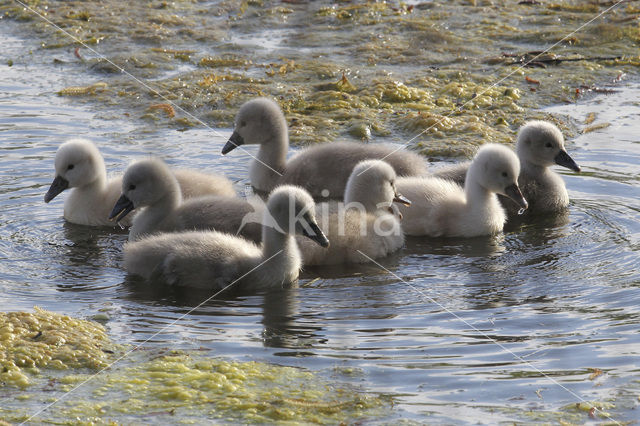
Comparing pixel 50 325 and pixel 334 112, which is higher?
pixel 334 112

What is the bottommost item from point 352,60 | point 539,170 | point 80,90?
point 539,170

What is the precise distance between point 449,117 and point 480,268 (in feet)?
11.2

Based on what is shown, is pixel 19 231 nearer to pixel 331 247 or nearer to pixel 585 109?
pixel 331 247

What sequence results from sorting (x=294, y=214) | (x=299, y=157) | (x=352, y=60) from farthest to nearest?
(x=352, y=60), (x=299, y=157), (x=294, y=214)

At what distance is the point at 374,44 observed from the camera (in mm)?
11977

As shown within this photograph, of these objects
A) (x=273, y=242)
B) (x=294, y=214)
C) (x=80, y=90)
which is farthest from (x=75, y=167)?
(x=80, y=90)

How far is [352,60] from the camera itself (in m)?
11.5

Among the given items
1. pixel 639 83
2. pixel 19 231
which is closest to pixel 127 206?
pixel 19 231

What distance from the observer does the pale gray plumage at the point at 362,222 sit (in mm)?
6750

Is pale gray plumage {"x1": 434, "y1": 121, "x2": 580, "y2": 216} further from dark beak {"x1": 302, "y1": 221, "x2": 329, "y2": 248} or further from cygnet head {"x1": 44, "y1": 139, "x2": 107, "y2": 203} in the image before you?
cygnet head {"x1": 44, "y1": 139, "x2": 107, "y2": 203}

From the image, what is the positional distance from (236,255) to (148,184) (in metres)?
0.97

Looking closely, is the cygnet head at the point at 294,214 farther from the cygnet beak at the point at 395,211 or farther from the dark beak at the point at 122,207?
the dark beak at the point at 122,207

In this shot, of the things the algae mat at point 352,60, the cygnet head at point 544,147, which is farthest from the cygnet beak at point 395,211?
the algae mat at point 352,60

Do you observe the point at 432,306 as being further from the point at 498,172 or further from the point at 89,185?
the point at 89,185
